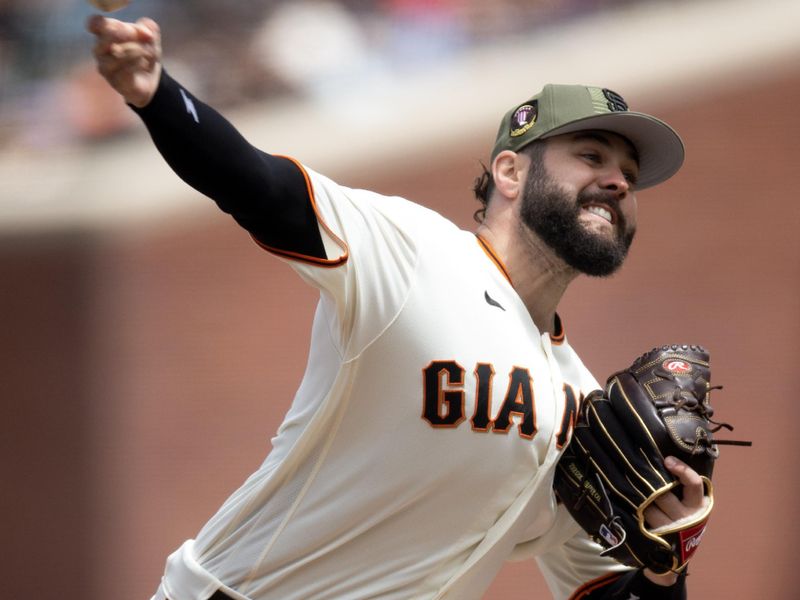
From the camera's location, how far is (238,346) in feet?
14.3

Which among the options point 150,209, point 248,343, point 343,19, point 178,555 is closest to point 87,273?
point 150,209

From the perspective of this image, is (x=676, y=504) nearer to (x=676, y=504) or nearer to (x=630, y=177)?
(x=676, y=504)

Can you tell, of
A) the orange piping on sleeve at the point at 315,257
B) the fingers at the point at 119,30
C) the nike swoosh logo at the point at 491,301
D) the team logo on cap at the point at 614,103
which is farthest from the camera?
the team logo on cap at the point at 614,103

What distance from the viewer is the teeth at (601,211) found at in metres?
2.25

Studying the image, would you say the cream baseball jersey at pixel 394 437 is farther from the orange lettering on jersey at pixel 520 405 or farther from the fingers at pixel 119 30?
the fingers at pixel 119 30

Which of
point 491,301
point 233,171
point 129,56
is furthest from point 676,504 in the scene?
point 129,56

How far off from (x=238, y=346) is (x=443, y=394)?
2.51 metres

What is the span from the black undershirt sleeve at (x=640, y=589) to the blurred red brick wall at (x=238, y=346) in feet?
6.27

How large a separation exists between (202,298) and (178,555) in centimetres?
231

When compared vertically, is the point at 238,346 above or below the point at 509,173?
below

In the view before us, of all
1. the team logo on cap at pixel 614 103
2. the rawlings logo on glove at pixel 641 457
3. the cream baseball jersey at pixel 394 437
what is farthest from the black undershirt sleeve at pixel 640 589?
the team logo on cap at pixel 614 103

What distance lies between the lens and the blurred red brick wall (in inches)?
162

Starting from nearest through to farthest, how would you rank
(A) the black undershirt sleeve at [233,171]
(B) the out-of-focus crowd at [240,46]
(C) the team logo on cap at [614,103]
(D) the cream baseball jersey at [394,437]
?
(A) the black undershirt sleeve at [233,171], (D) the cream baseball jersey at [394,437], (C) the team logo on cap at [614,103], (B) the out-of-focus crowd at [240,46]

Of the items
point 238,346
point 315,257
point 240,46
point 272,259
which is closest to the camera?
point 315,257
